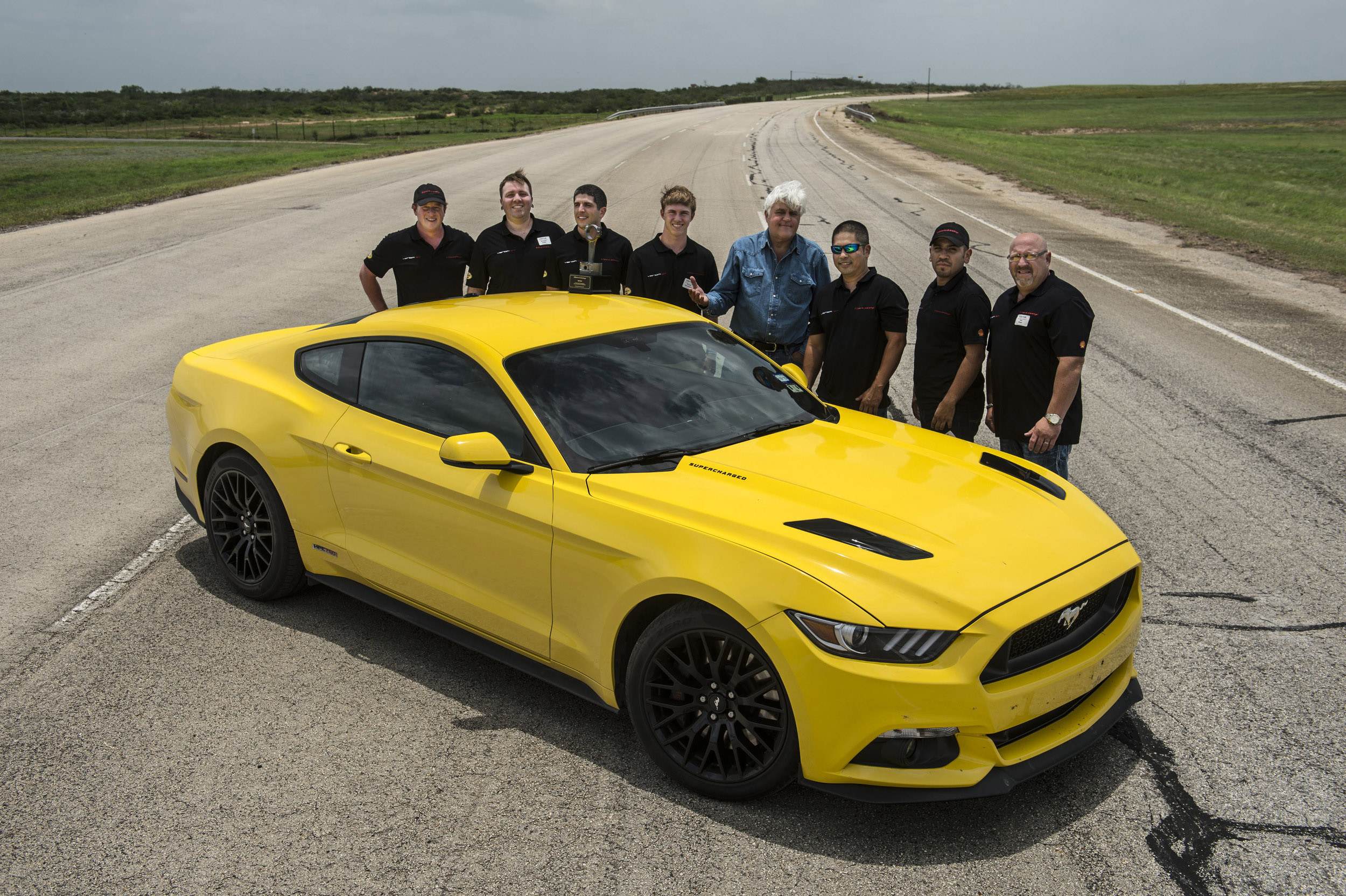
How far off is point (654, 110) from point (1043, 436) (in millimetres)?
76632

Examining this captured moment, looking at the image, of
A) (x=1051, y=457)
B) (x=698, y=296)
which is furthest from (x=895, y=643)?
(x=698, y=296)

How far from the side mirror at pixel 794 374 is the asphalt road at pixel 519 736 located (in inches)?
76.5

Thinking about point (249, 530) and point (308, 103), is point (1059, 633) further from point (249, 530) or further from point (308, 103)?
point (308, 103)

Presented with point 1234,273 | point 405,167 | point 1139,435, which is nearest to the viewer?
point 1139,435

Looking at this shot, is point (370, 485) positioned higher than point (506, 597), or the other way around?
point (370, 485)

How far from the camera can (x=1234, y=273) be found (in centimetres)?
1614

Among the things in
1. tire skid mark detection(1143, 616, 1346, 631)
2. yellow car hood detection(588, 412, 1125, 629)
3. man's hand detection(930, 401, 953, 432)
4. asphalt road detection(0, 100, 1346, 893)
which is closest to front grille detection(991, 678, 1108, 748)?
asphalt road detection(0, 100, 1346, 893)

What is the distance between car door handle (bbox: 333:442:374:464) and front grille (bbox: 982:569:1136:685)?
2810 millimetres

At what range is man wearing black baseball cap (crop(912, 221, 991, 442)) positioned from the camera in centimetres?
565

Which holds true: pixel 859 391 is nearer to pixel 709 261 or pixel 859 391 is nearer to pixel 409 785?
pixel 709 261

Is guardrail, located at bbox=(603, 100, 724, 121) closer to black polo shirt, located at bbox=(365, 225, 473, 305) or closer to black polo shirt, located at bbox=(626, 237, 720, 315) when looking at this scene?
black polo shirt, located at bbox=(365, 225, 473, 305)

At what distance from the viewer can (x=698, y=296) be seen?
6.70m

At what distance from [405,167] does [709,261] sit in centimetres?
2687

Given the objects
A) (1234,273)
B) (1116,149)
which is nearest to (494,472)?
(1234,273)
